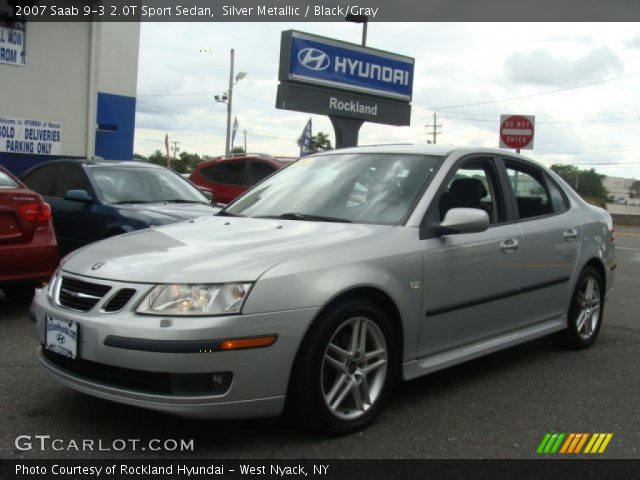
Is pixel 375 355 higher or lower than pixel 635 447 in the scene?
higher

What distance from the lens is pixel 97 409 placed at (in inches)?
149

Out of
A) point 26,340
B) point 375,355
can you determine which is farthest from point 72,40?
point 375,355

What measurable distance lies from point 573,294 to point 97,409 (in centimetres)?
351

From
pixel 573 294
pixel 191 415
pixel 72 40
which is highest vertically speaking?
pixel 72 40

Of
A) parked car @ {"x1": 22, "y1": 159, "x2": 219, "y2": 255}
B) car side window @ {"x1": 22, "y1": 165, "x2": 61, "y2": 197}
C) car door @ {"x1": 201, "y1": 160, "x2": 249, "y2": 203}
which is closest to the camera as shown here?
parked car @ {"x1": 22, "y1": 159, "x2": 219, "y2": 255}

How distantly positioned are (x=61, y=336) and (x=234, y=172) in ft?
30.2

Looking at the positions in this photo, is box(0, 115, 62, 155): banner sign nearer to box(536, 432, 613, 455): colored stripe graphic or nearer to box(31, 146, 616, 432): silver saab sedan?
box(31, 146, 616, 432): silver saab sedan

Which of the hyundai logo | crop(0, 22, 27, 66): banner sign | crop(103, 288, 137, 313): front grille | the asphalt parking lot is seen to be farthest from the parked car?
the hyundai logo

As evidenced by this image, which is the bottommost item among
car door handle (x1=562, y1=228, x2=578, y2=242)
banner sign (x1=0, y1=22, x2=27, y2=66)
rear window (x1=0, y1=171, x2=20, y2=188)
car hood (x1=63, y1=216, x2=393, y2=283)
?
Result: car hood (x1=63, y1=216, x2=393, y2=283)

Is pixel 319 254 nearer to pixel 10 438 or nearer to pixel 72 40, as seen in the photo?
pixel 10 438

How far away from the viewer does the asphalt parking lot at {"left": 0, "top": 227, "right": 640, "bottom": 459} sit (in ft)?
11.0

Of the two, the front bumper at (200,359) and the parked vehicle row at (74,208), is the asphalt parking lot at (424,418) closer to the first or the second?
the front bumper at (200,359)

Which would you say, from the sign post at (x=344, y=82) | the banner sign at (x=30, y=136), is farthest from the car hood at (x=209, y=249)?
the sign post at (x=344, y=82)

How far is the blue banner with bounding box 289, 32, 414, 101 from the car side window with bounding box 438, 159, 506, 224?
11.6 meters
